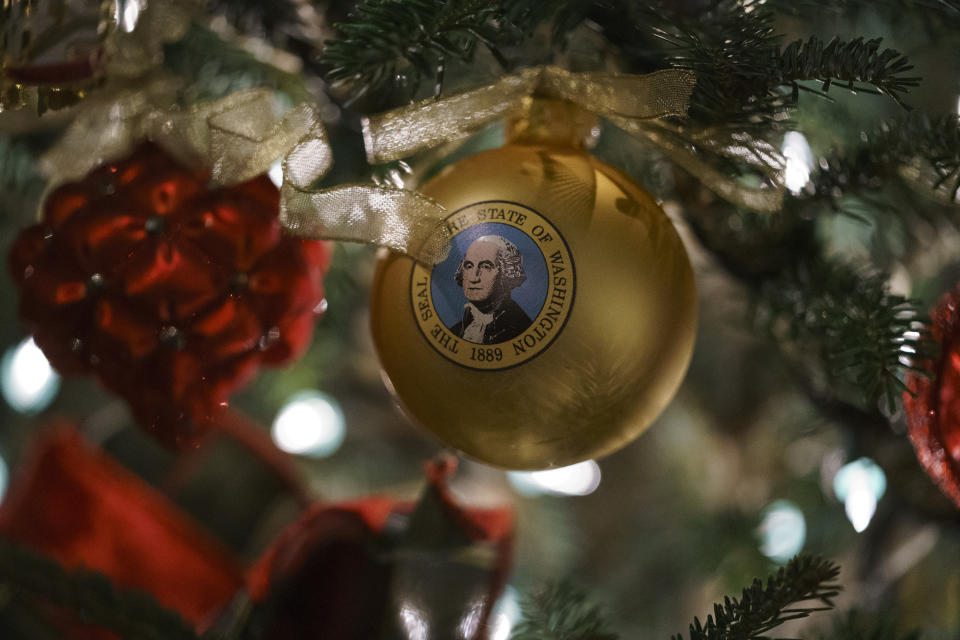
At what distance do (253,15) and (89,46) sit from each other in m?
0.15

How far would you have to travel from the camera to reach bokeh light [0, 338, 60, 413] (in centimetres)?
102

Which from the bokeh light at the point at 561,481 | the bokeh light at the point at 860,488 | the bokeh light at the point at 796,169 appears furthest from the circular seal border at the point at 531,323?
the bokeh light at the point at 561,481

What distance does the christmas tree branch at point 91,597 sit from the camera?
1.46ft

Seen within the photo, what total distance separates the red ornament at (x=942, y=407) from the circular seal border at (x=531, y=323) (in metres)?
0.21

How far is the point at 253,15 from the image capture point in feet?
1.98

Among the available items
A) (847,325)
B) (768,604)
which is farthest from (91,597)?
(847,325)

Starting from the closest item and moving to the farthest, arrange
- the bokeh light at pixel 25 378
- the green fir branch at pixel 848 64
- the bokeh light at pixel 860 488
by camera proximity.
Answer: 1. the green fir branch at pixel 848 64
2. the bokeh light at pixel 860 488
3. the bokeh light at pixel 25 378

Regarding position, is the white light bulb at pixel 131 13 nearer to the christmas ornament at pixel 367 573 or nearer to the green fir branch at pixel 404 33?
the green fir branch at pixel 404 33

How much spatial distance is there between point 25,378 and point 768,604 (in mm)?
966

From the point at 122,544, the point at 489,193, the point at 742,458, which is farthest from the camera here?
the point at 742,458

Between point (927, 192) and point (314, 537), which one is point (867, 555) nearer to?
point (927, 192)

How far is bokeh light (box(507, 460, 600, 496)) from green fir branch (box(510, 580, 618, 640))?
30 centimetres

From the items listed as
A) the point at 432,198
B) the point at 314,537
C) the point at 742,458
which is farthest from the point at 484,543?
the point at 742,458

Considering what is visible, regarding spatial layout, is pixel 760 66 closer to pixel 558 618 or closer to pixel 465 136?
pixel 465 136
